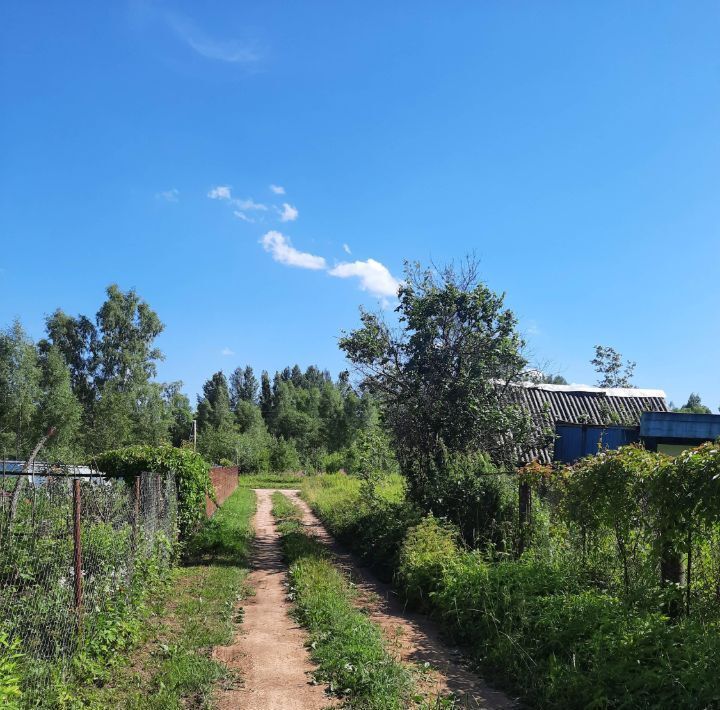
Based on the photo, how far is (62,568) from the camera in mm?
5660

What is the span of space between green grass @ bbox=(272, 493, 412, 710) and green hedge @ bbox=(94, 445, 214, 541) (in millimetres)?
2849

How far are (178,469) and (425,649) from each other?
301 inches

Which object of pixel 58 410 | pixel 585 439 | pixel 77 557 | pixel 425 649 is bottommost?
pixel 425 649

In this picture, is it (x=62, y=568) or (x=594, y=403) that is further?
(x=594, y=403)

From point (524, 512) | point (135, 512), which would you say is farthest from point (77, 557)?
point (524, 512)

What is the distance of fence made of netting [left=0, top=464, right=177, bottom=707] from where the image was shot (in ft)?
15.7

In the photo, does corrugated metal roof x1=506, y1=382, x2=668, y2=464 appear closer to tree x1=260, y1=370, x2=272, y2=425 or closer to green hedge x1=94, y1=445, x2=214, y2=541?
green hedge x1=94, y1=445, x2=214, y2=541

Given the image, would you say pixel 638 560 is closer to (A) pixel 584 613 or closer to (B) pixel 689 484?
(A) pixel 584 613

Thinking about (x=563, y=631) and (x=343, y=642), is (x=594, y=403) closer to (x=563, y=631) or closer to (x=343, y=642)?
(x=563, y=631)

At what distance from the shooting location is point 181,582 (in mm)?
9852

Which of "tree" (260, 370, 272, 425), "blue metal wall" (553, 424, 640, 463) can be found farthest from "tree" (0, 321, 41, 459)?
"tree" (260, 370, 272, 425)

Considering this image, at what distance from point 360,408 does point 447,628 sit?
55.5m

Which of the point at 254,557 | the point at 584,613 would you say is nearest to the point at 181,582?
the point at 254,557

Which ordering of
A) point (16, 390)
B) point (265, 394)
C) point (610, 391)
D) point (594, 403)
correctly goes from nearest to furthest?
1. point (594, 403)
2. point (610, 391)
3. point (16, 390)
4. point (265, 394)
